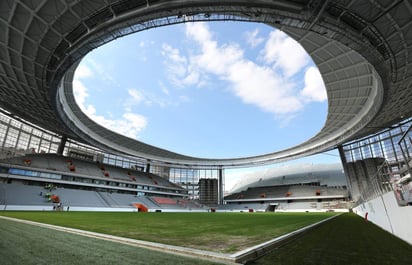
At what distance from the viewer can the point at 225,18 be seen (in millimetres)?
17438

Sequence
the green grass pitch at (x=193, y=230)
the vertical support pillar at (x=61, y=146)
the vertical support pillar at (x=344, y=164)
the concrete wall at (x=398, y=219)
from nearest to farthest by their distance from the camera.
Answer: the concrete wall at (x=398, y=219)
the green grass pitch at (x=193, y=230)
the vertical support pillar at (x=61, y=146)
the vertical support pillar at (x=344, y=164)

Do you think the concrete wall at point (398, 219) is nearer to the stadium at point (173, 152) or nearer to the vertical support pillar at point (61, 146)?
the stadium at point (173, 152)

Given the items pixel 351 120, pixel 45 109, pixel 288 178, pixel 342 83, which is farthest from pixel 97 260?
pixel 288 178

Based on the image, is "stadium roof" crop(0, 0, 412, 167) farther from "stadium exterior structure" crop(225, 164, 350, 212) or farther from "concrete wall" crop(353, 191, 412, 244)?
"stadium exterior structure" crop(225, 164, 350, 212)

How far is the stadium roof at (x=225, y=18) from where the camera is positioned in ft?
52.3

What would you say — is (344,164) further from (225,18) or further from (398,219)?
(398,219)

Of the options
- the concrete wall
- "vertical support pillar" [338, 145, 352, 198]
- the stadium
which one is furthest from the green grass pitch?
"vertical support pillar" [338, 145, 352, 198]

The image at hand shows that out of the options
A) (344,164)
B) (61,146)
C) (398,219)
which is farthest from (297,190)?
(398,219)

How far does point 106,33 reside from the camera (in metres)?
18.2

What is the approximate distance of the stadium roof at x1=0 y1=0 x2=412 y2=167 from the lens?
15947 mm

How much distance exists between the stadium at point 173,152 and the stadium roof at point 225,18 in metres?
0.10

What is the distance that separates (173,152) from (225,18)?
50.3 metres

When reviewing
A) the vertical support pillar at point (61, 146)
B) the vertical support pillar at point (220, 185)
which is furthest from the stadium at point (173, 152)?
the vertical support pillar at point (220, 185)

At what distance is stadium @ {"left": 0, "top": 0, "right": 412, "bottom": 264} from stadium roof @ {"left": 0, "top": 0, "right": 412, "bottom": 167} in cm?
10
